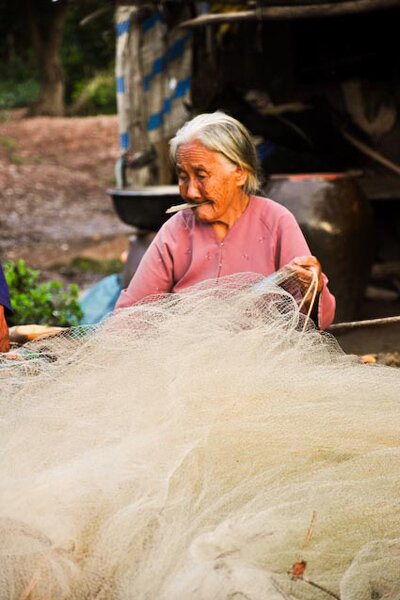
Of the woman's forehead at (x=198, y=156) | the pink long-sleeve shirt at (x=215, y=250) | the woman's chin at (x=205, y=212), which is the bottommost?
the pink long-sleeve shirt at (x=215, y=250)

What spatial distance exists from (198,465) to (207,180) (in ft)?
5.22

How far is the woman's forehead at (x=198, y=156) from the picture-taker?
12.6 ft

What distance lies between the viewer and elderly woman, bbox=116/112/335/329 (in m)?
3.84

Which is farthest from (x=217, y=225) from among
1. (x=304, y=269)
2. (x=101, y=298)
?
(x=101, y=298)

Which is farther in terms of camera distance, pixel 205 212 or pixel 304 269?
pixel 205 212

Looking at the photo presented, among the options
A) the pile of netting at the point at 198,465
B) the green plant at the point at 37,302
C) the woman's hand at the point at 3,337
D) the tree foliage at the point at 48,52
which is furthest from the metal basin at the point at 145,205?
the tree foliage at the point at 48,52

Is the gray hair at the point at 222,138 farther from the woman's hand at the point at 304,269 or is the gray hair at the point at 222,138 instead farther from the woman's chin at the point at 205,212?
the woman's hand at the point at 304,269

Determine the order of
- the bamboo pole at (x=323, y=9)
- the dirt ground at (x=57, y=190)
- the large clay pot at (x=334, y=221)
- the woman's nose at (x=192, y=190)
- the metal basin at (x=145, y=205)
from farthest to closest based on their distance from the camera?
the dirt ground at (x=57, y=190) → the metal basin at (x=145, y=205) → the large clay pot at (x=334, y=221) → the bamboo pole at (x=323, y=9) → the woman's nose at (x=192, y=190)

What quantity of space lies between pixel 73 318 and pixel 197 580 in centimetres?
487

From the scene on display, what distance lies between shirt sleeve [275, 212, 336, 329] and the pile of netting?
2.03 feet

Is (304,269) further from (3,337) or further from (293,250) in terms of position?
(3,337)

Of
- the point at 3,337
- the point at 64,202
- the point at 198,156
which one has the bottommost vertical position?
the point at 64,202

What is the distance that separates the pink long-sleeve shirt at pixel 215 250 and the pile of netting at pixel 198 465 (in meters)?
0.81

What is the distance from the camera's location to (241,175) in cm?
395
